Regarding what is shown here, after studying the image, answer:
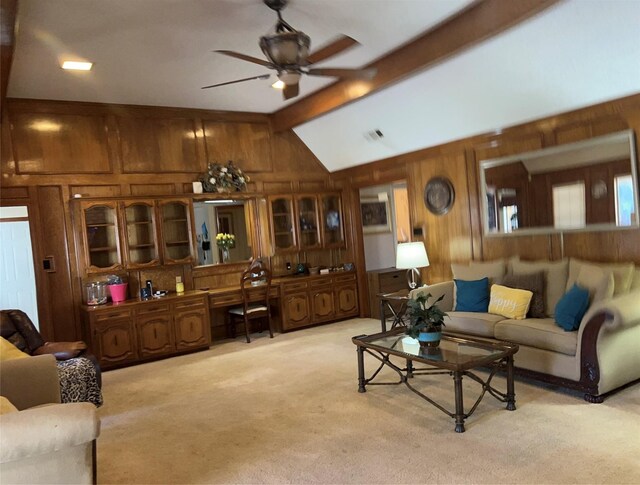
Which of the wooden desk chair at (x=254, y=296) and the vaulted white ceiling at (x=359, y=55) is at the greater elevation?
the vaulted white ceiling at (x=359, y=55)

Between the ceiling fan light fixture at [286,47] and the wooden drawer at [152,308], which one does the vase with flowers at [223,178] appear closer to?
the wooden drawer at [152,308]

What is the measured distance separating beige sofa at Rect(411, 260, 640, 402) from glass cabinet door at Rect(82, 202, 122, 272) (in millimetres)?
4318

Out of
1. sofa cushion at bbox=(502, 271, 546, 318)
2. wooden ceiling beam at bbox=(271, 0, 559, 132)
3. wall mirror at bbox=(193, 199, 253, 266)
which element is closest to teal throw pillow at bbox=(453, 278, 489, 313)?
sofa cushion at bbox=(502, 271, 546, 318)

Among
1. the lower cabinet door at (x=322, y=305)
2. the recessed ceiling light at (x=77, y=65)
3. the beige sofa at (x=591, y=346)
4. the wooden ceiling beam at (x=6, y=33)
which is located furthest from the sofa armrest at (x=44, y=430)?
the lower cabinet door at (x=322, y=305)

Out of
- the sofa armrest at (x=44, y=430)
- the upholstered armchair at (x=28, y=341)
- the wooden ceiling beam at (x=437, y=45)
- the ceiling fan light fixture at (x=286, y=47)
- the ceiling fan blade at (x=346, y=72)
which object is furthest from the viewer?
the upholstered armchair at (x=28, y=341)

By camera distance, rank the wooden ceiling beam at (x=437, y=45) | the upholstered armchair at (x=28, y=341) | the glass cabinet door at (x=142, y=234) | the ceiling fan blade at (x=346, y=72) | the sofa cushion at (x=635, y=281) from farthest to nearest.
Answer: the glass cabinet door at (x=142, y=234)
the upholstered armchair at (x=28, y=341)
the sofa cushion at (x=635, y=281)
the ceiling fan blade at (x=346, y=72)
the wooden ceiling beam at (x=437, y=45)

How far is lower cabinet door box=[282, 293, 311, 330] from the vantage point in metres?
6.50

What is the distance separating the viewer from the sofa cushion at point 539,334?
3562mm

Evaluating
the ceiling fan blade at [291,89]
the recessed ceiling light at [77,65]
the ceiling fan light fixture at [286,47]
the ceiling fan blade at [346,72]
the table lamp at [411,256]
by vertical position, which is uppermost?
the recessed ceiling light at [77,65]

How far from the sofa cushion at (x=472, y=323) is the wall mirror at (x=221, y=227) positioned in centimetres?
314

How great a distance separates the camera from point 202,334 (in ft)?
19.0

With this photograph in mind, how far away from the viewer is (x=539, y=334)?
3.78m

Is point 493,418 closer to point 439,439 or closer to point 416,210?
point 439,439

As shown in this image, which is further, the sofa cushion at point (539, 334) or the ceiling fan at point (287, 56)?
the sofa cushion at point (539, 334)
